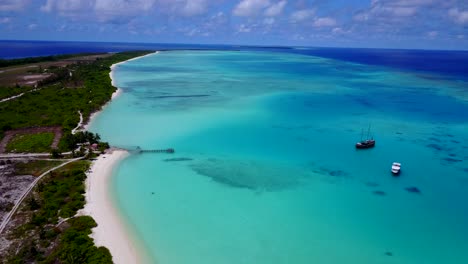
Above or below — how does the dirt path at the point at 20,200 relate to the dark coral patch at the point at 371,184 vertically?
above

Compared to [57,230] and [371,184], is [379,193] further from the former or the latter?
[57,230]

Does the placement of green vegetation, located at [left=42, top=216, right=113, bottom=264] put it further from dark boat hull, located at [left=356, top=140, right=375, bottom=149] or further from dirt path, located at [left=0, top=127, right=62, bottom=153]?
dark boat hull, located at [left=356, top=140, right=375, bottom=149]

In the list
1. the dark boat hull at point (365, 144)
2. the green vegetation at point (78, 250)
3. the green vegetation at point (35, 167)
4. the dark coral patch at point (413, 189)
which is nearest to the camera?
the green vegetation at point (78, 250)

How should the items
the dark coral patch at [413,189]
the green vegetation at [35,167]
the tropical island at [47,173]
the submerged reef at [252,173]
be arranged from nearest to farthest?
1. the tropical island at [47,173]
2. the dark coral patch at [413,189]
3. the submerged reef at [252,173]
4. the green vegetation at [35,167]

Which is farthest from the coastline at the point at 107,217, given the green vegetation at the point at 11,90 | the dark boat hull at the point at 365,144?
the green vegetation at the point at 11,90

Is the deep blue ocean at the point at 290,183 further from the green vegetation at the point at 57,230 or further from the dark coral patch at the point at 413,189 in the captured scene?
the green vegetation at the point at 57,230

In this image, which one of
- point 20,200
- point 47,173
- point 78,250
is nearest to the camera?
point 78,250

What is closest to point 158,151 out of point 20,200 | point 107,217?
point 107,217

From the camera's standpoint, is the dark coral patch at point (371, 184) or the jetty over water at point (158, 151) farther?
the jetty over water at point (158, 151)
